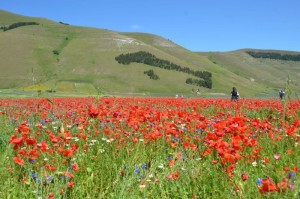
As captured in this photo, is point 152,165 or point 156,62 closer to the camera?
point 152,165

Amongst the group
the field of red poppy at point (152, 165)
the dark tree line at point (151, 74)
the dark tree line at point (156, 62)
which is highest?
the dark tree line at point (156, 62)

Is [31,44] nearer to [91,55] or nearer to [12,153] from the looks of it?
[91,55]

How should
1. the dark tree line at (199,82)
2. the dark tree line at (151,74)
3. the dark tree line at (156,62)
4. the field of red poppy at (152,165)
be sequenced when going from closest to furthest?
1. the field of red poppy at (152,165)
2. the dark tree line at (151,74)
3. the dark tree line at (199,82)
4. the dark tree line at (156,62)

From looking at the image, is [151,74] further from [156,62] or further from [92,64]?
[92,64]

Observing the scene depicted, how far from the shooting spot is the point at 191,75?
322 ft

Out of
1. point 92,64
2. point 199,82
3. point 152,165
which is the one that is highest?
point 92,64

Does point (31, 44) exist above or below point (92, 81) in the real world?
above

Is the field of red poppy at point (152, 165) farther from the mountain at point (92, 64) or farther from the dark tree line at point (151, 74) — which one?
the dark tree line at point (151, 74)

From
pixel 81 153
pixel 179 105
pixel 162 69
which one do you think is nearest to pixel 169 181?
pixel 81 153

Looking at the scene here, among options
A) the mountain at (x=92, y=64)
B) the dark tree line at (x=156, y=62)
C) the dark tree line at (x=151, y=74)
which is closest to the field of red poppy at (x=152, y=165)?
the mountain at (x=92, y=64)

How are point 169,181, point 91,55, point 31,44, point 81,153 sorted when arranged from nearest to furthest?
1. point 169,181
2. point 81,153
3. point 91,55
4. point 31,44

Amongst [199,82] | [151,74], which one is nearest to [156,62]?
[151,74]

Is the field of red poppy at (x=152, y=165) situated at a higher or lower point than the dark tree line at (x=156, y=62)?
lower

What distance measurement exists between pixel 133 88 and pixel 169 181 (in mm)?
77483
